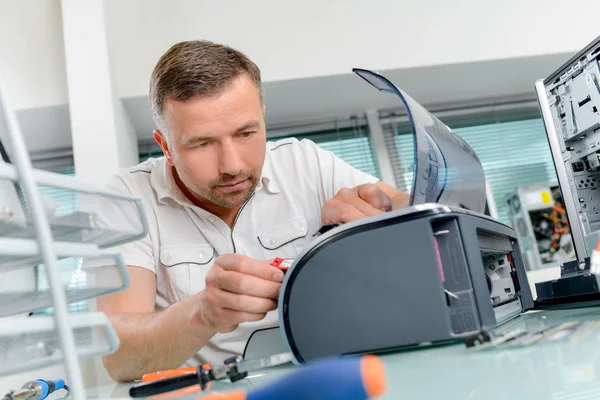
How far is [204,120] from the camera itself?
3.78 ft

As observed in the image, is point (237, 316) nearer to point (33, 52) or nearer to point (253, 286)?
point (253, 286)

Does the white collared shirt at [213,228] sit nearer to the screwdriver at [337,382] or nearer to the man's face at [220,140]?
the man's face at [220,140]

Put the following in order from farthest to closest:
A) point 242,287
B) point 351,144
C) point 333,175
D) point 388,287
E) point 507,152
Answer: point 507,152 < point 351,144 < point 333,175 < point 242,287 < point 388,287

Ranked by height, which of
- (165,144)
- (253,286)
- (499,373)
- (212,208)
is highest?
(165,144)

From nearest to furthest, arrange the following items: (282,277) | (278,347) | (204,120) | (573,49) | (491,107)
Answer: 1. (282,277)
2. (278,347)
3. (204,120)
4. (573,49)
5. (491,107)

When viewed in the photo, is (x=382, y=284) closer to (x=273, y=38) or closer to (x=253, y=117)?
(x=253, y=117)

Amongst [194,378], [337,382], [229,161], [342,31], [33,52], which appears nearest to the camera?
[337,382]

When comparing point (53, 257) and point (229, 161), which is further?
point (229, 161)

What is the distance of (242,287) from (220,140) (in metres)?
0.51

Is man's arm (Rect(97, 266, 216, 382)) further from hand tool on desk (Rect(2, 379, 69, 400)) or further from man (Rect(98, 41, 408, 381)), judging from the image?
hand tool on desk (Rect(2, 379, 69, 400))

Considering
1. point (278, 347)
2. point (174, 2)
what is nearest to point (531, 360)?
point (278, 347)

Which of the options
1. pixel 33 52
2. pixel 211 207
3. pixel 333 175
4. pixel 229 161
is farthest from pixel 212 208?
pixel 33 52

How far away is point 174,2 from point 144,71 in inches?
15.5

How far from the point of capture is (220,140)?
3.84 feet
